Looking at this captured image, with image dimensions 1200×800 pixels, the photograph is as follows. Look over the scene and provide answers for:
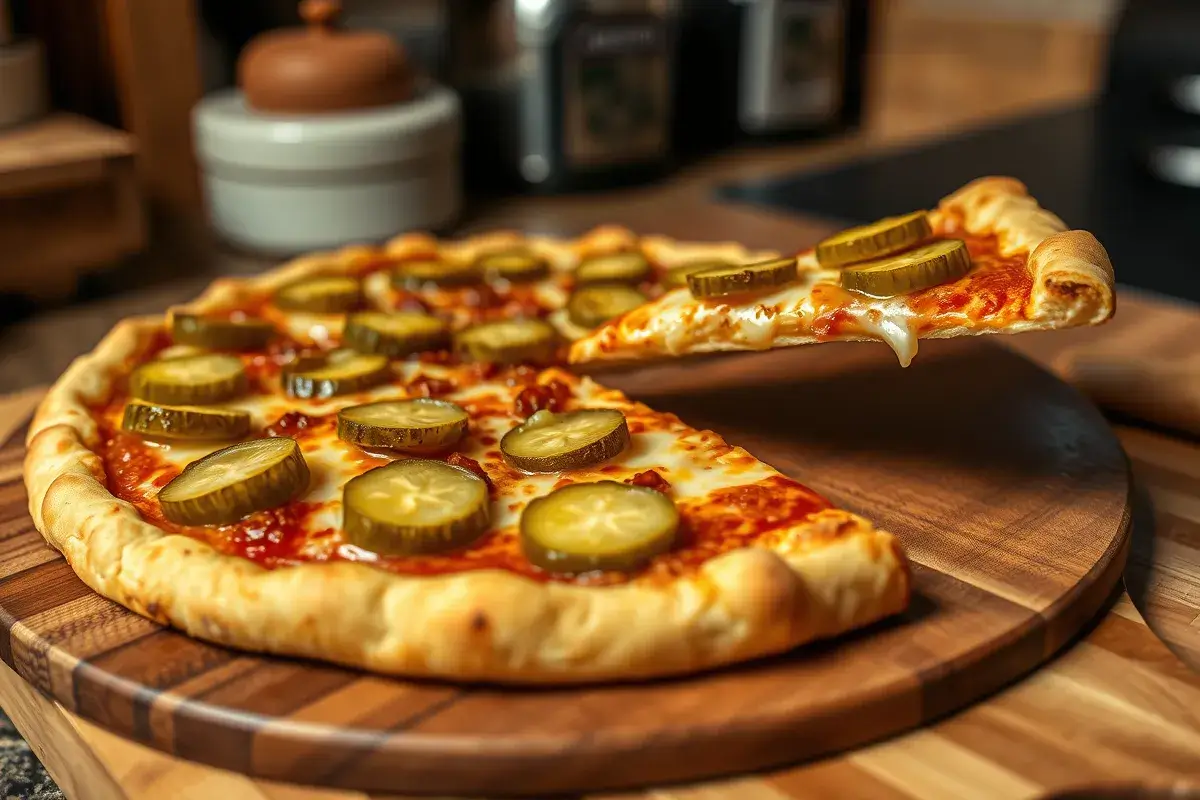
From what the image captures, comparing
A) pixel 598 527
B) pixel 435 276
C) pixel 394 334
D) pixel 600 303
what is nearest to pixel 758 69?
pixel 435 276

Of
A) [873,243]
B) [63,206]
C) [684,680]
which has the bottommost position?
[684,680]

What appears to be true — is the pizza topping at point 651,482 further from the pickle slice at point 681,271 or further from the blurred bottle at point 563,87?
the blurred bottle at point 563,87

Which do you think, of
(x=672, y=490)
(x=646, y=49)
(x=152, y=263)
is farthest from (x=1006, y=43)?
(x=672, y=490)

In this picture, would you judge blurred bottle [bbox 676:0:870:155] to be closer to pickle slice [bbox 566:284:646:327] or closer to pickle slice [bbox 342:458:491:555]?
pickle slice [bbox 566:284:646:327]

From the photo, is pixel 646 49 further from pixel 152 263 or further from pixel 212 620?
pixel 212 620

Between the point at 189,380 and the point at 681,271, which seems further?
the point at 681,271

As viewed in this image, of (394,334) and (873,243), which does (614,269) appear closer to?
(394,334)

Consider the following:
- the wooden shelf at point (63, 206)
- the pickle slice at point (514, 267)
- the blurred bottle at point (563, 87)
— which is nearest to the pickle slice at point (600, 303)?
the pickle slice at point (514, 267)
